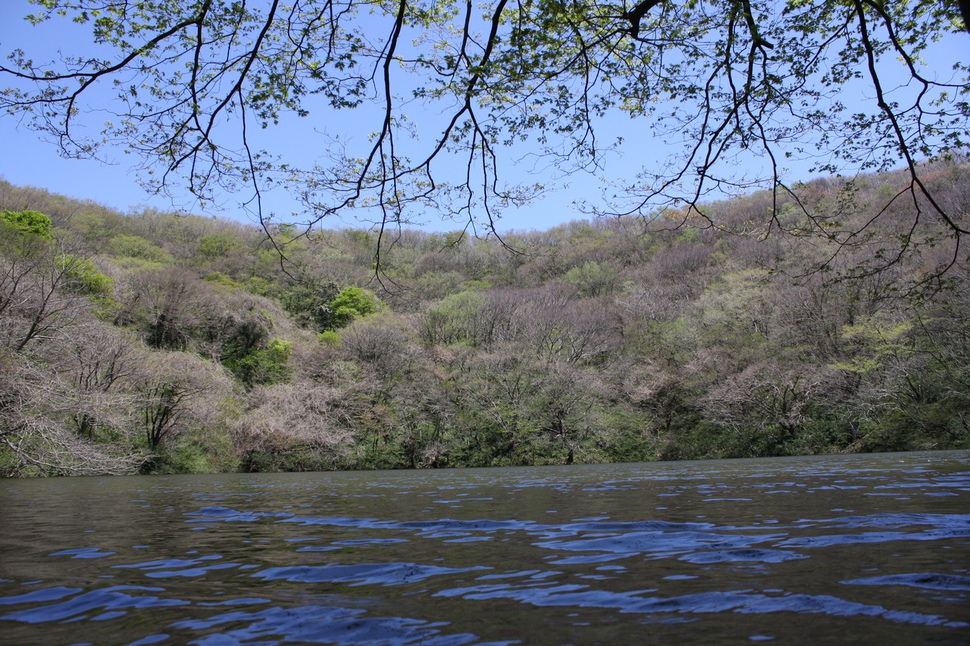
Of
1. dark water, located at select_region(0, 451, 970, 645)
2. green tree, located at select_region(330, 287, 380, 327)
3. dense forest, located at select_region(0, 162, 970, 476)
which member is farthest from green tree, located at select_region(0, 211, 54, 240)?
dark water, located at select_region(0, 451, 970, 645)

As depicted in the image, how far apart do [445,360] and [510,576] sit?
31.8 metres

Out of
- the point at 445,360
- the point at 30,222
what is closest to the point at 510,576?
the point at 445,360

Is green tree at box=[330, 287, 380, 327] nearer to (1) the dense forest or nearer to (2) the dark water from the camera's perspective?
(1) the dense forest

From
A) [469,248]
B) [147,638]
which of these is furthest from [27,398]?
[469,248]

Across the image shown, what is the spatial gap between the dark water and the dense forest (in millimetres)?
15625

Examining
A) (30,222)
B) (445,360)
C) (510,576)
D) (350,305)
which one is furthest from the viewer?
(350,305)

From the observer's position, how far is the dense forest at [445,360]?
23188 millimetres

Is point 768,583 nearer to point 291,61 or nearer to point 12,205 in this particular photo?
point 291,61

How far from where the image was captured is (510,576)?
3.56m

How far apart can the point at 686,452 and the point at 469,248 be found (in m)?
31.7

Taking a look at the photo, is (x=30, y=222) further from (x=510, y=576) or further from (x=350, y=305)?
(x=510, y=576)

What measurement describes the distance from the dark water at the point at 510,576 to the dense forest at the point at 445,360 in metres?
15.6

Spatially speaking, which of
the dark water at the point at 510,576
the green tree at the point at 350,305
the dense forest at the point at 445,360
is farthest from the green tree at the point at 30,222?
the dark water at the point at 510,576

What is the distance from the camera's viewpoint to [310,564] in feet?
13.5
